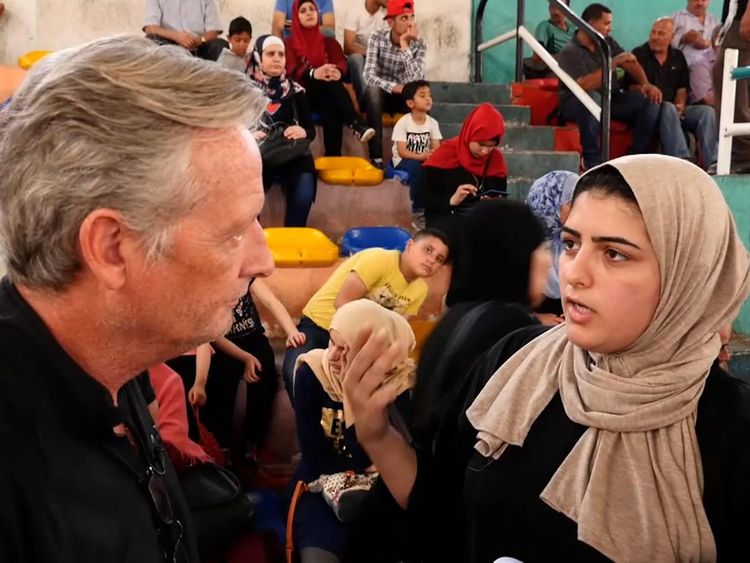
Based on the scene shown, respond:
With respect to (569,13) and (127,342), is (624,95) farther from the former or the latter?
(127,342)

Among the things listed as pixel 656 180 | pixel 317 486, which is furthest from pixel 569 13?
pixel 656 180

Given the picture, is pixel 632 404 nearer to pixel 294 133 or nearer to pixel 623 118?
pixel 294 133

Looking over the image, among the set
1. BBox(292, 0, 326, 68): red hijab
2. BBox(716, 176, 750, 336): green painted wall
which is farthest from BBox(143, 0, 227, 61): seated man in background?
BBox(716, 176, 750, 336): green painted wall

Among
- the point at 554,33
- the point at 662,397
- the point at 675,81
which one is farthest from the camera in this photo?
the point at 554,33

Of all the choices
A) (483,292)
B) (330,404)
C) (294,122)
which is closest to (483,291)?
(483,292)

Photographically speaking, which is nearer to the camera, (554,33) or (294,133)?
(294,133)

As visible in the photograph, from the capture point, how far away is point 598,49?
6.00 m

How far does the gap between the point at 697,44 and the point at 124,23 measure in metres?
5.44

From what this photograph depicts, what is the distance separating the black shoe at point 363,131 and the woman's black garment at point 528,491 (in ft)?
13.7

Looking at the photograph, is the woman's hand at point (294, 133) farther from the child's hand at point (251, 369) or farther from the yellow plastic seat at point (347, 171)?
the child's hand at point (251, 369)

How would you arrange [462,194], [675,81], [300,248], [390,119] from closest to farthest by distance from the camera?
[300,248]
[462,194]
[390,119]
[675,81]

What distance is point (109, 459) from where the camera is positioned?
903 mm

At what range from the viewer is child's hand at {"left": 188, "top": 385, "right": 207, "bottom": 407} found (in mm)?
3406

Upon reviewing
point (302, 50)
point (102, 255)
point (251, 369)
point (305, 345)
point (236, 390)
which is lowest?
point (236, 390)
